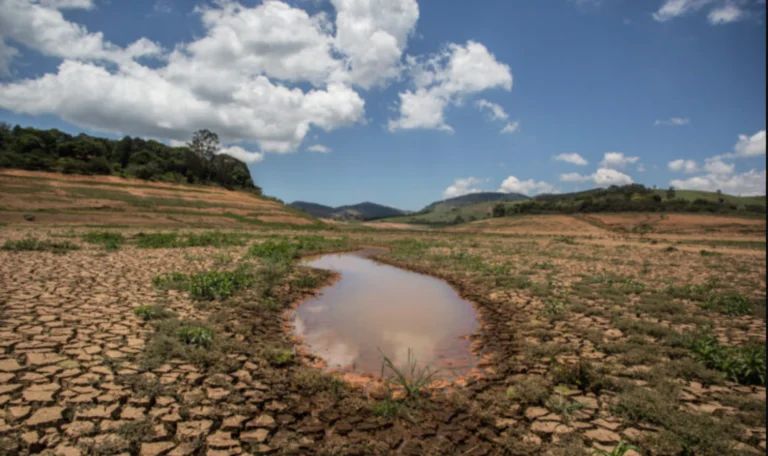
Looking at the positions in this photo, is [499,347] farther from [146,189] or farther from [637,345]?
[146,189]

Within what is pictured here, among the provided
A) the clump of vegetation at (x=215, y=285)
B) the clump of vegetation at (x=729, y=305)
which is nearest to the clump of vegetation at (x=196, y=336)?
the clump of vegetation at (x=215, y=285)

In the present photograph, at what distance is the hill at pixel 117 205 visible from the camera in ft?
105

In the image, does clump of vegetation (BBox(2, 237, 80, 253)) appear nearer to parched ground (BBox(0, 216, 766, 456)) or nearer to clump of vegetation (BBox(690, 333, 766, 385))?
parched ground (BBox(0, 216, 766, 456))

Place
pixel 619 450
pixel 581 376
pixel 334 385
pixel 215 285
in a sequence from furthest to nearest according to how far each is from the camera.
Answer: pixel 215 285
pixel 581 376
pixel 334 385
pixel 619 450

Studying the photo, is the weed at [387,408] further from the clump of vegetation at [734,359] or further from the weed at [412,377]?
the clump of vegetation at [734,359]

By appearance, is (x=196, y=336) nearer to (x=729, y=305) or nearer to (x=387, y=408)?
(x=387, y=408)

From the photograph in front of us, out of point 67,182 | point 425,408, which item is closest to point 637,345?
point 425,408

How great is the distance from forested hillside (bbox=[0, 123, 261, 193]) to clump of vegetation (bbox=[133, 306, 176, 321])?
190ft

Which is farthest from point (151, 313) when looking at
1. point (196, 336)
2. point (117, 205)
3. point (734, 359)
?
point (117, 205)

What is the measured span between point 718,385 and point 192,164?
9555cm

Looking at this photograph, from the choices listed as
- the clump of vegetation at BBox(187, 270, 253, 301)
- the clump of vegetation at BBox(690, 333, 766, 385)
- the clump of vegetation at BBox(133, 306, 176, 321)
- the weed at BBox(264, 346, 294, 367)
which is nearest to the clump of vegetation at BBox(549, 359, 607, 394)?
the clump of vegetation at BBox(690, 333, 766, 385)

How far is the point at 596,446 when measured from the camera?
3508 millimetres

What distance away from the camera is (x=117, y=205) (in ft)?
129

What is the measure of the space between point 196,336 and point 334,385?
2.53 metres
